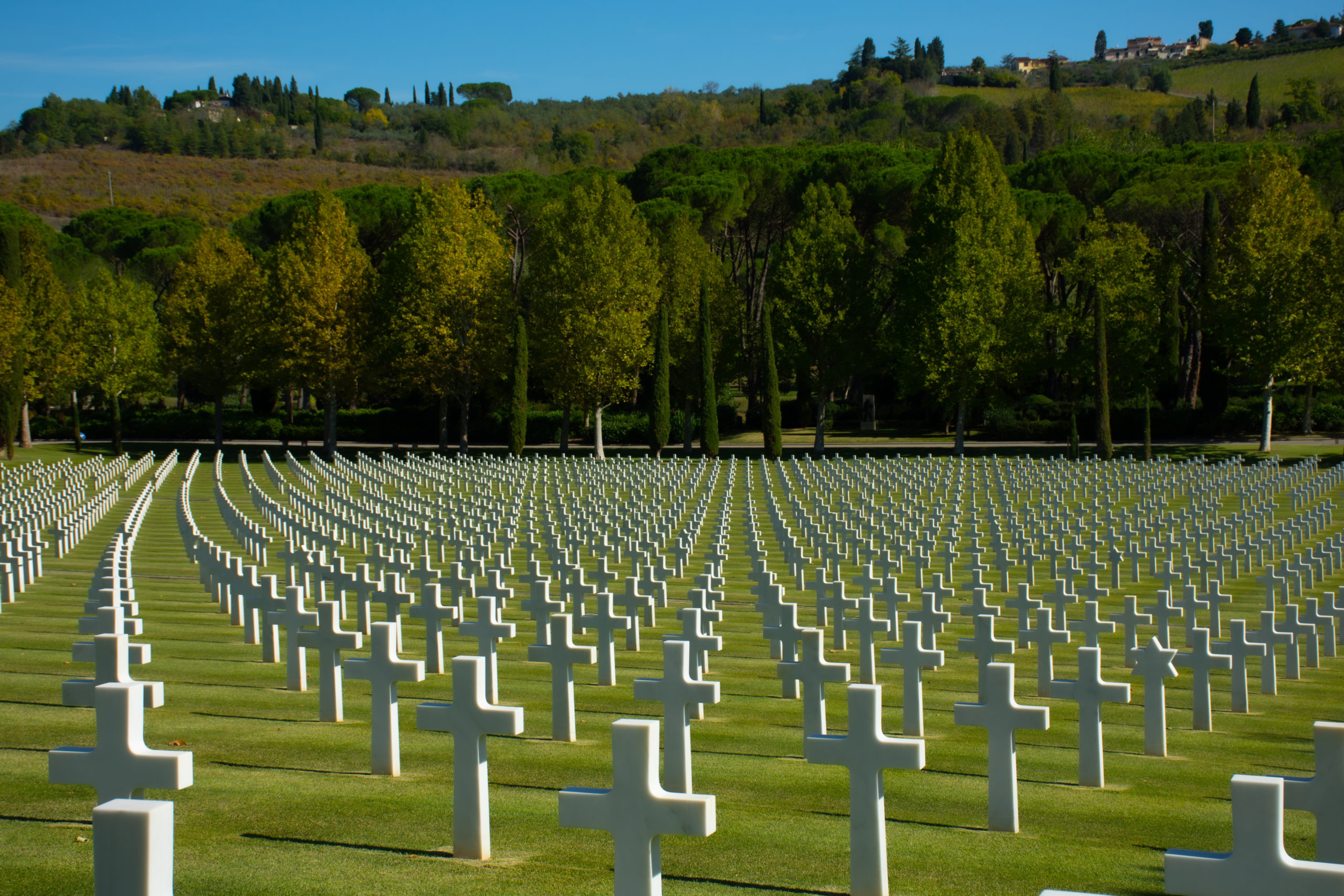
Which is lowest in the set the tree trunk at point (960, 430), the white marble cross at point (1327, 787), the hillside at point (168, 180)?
the white marble cross at point (1327, 787)

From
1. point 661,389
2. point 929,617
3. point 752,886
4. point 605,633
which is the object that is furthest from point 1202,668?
point 661,389

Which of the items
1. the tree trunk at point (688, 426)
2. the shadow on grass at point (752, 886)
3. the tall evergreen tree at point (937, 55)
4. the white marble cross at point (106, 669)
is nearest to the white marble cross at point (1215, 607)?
the shadow on grass at point (752, 886)

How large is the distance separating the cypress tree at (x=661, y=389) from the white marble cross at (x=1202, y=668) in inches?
1491

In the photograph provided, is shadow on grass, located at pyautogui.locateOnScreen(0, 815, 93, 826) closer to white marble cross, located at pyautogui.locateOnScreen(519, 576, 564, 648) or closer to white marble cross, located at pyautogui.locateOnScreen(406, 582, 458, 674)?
white marble cross, located at pyautogui.locateOnScreen(406, 582, 458, 674)

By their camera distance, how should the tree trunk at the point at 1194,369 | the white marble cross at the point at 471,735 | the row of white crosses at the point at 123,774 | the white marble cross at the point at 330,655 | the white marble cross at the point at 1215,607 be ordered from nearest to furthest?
the row of white crosses at the point at 123,774
the white marble cross at the point at 471,735
the white marble cross at the point at 330,655
the white marble cross at the point at 1215,607
the tree trunk at the point at 1194,369

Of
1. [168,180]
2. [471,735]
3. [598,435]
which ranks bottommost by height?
[471,735]

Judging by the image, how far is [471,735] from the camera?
13.5 ft

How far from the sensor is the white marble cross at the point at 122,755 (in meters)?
3.52

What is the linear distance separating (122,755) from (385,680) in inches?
65.3

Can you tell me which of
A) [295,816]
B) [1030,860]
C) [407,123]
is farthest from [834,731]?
[407,123]

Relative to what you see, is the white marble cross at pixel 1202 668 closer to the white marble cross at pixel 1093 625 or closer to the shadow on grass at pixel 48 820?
the white marble cross at pixel 1093 625

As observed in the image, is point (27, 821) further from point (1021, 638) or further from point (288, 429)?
point (288, 429)

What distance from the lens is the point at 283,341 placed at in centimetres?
4688

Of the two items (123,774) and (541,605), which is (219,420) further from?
(123,774)
